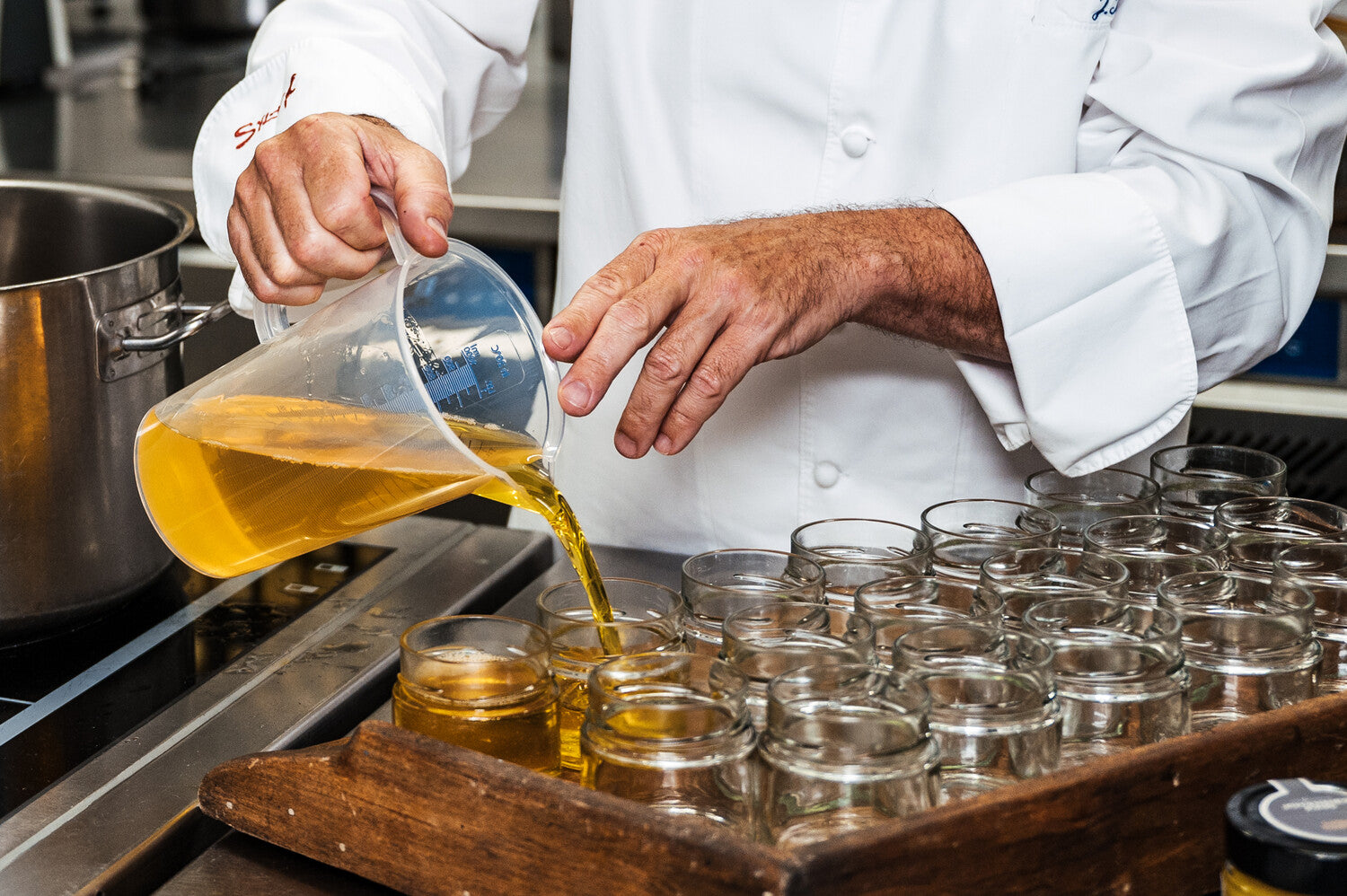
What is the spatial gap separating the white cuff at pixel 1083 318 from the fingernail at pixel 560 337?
0.35 metres

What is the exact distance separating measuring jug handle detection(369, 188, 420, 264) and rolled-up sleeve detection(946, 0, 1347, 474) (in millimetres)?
402

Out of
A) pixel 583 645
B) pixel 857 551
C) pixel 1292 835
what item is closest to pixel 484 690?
pixel 583 645

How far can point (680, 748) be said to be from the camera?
61 centimetres

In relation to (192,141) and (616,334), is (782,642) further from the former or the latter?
(192,141)

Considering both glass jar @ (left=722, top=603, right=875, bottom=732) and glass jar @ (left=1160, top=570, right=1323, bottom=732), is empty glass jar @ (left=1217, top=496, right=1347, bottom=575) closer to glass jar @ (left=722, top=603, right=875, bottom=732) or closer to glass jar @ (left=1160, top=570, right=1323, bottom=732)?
glass jar @ (left=1160, top=570, right=1323, bottom=732)

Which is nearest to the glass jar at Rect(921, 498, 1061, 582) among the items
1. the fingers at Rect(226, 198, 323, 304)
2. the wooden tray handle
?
the wooden tray handle

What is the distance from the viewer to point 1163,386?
3.36 ft

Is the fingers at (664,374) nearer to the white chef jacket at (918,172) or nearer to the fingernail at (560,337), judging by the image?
the fingernail at (560,337)

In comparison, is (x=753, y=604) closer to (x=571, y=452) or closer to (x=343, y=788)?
(x=343, y=788)

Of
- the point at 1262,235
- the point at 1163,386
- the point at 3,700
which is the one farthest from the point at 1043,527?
the point at 3,700

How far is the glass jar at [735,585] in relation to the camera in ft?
2.49

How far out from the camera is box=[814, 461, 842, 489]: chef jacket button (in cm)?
118

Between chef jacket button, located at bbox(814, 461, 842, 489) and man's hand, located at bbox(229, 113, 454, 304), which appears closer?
man's hand, located at bbox(229, 113, 454, 304)

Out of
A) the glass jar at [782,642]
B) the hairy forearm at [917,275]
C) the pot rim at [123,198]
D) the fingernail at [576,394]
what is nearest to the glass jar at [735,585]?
the glass jar at [782,642]
